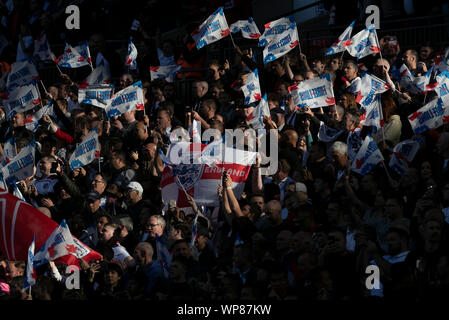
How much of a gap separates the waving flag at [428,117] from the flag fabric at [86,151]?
14.8ft

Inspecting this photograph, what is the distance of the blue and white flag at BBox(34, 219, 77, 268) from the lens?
13.1m

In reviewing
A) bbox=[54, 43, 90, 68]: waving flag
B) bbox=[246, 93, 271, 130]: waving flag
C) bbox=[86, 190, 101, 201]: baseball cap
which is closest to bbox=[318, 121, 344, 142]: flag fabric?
bbox=[246, 93, 271, 130]: waving flag

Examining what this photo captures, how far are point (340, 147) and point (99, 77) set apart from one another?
639 cm

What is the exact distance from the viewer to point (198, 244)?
12633 mm

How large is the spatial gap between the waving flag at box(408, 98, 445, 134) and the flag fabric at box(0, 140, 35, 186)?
5149 millimetres

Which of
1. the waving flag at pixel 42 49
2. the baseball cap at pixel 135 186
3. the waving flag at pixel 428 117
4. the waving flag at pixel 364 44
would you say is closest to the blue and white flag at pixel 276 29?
the waving flag at pixel 364 44

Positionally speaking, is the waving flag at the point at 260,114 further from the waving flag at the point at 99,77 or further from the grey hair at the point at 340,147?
the waving flag at the point at 99,77

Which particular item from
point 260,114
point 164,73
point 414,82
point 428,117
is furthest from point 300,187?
point 164,73

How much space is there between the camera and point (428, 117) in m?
12.9

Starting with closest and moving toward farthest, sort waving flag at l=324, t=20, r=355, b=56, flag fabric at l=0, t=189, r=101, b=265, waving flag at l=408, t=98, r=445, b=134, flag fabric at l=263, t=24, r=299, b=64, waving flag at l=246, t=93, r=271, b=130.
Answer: waving flag at l=408, t=98, r=445, b=134 → flag fabric at l=0, t=189, r=101, b=265 → waving flag at l=246, t=93, r=271, b=130 → waving flag at l=324, t=20, r=355, b=56 → flag fabric at l=263, t=24, r=299, b=64

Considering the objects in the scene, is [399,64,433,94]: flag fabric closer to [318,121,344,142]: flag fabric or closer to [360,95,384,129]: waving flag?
[360,95,384,129]: waving flag

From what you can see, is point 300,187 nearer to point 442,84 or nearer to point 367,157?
point 367,157
